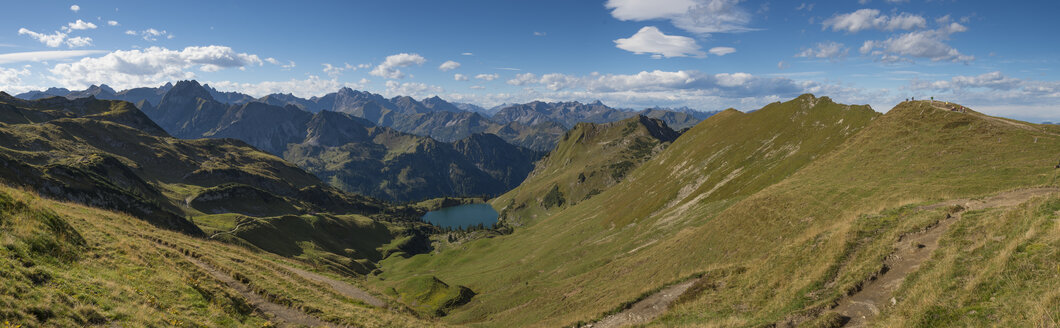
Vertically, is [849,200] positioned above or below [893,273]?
above

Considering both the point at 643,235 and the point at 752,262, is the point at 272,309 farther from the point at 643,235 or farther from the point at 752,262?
the point at 643,235

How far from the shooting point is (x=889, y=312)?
20562 millimetres

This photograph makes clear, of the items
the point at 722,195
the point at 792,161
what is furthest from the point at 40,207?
the point at 792,161

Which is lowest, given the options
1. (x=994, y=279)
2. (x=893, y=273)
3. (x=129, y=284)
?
(x=893, y=273)

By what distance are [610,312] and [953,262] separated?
27113mm

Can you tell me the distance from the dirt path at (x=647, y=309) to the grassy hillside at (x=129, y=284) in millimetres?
19481

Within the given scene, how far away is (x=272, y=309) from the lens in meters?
29.8

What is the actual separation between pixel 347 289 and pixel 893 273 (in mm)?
48577

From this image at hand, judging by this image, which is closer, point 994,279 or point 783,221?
point 994,279

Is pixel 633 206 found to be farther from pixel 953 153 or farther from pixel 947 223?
pixel 947 223

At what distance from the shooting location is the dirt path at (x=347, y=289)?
42.2 metres

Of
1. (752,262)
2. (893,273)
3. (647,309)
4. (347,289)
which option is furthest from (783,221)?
(347,289)

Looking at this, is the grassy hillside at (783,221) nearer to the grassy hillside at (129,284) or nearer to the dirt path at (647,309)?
the dirt path at (647,309)

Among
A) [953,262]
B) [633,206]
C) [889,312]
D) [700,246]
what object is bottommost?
[633,206]
